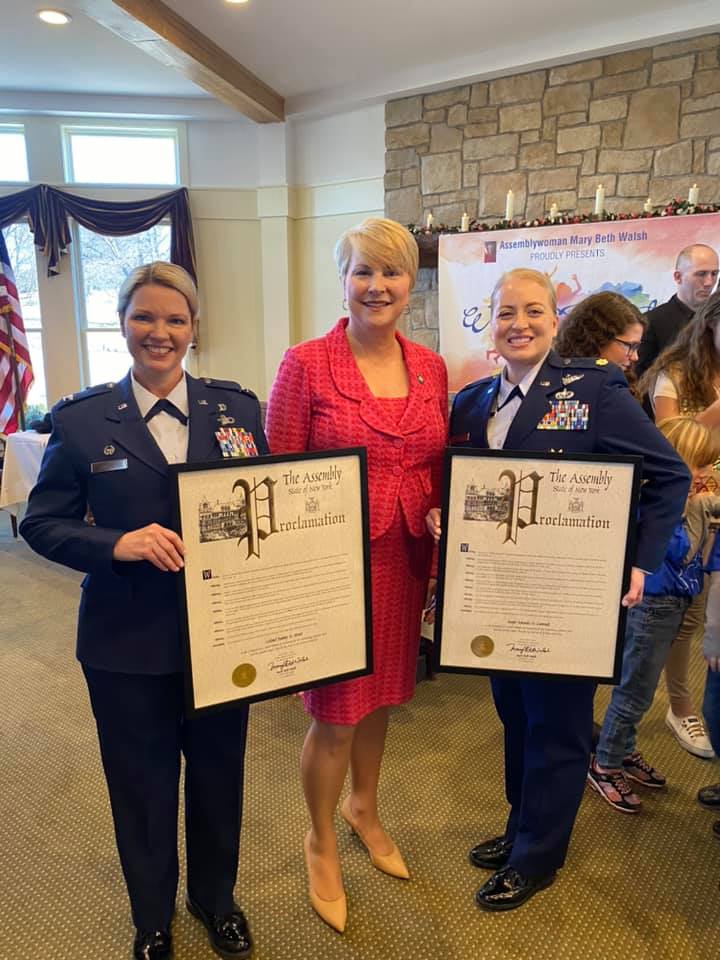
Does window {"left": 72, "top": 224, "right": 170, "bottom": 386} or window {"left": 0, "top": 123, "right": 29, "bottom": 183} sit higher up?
window {"left": 0, "top": 123, "right": 29, "bottom": 183}

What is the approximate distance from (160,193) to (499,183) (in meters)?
3.09

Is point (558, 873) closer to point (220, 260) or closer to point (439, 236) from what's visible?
point (439, 236)

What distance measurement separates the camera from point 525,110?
15.0ft

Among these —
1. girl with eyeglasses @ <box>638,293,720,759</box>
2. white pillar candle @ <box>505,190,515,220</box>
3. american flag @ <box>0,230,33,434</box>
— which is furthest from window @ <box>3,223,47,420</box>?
girl with eyeglasses @ <box>638,293,720,759</box>

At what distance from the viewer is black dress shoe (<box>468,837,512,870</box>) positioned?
1747mm

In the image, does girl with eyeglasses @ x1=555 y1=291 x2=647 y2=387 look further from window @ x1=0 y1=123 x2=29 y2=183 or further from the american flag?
window @ x1=0 y1=123 x2=29 y2=183

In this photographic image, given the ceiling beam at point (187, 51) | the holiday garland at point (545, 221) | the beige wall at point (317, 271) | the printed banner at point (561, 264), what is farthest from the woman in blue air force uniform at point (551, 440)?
the beige wall at point (317, 271)

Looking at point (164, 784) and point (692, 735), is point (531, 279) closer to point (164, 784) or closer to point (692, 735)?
point (164, 784)

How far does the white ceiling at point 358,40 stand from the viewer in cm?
387

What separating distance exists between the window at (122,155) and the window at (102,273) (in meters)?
0.46

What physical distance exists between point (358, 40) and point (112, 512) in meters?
4.36

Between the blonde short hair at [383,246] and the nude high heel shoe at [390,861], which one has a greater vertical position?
the blonde short hair at [383,246]

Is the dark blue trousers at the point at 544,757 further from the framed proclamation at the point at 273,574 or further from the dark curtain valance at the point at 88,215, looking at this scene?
the dark curtain valance at the point at 88,215

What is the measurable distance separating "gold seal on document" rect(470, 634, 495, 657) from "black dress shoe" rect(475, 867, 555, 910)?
662 millimetres
